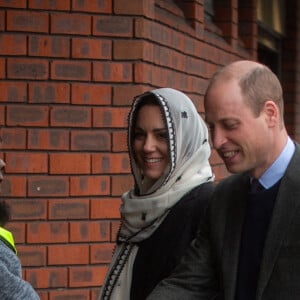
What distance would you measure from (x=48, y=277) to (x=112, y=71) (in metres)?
1.05

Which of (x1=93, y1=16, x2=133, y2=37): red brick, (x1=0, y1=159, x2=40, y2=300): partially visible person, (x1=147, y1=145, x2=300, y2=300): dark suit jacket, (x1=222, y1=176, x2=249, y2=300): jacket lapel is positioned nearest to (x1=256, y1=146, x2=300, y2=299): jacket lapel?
(x1=147, y1=145, x2=300, y2=300): dark suit jacket

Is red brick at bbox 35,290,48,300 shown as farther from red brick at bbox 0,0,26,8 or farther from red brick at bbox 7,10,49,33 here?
red brick at bbox 0,0,26,8

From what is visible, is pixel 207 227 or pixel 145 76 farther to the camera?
pixel 145 76

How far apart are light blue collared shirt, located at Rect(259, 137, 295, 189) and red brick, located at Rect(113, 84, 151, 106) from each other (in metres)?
2.10

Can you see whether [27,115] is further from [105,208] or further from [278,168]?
[278,168]

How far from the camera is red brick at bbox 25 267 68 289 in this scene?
14.4 ft

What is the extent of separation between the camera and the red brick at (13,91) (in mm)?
4348

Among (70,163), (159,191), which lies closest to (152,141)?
(159,191)

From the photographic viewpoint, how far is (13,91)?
14.3 feet

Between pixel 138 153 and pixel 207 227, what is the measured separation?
0.70 meters

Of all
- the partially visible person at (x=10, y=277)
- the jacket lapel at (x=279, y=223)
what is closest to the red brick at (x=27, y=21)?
the partially visible person at (x=10, y=277)

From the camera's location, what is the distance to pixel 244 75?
96.3 inches

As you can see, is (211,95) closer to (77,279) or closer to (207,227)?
(207,227)

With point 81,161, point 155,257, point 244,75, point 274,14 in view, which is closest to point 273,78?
point 244,75
